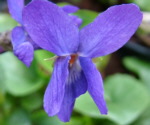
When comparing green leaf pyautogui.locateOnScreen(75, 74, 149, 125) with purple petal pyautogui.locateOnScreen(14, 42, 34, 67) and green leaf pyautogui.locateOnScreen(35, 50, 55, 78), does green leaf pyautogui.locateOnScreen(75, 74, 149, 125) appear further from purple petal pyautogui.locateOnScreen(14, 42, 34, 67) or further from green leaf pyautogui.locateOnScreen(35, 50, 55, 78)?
purple petal pyautogui.locateOnScreen(14, 42, 34, 67)

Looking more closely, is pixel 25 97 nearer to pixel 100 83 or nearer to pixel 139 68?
pixel 139 68

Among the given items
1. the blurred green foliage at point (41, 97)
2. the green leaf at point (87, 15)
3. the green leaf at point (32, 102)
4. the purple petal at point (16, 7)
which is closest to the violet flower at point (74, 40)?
the purple petal at point (16, 7)

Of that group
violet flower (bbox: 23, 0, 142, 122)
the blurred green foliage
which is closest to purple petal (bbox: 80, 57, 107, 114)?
violet flower (bbox: 23, 0, 142, 122)

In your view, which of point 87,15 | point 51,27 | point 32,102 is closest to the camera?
point 51,27

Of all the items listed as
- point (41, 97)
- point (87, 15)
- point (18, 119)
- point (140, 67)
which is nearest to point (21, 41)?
point (18, 119)

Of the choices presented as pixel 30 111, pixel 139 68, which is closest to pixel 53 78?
pixel 30 111

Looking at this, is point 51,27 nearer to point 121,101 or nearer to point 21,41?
point 21,41

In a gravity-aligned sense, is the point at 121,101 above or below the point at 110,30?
below

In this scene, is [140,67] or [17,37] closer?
[17,37]

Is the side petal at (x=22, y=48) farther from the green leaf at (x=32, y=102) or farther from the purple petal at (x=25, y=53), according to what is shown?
the green leaf at (x=32, y=102)
